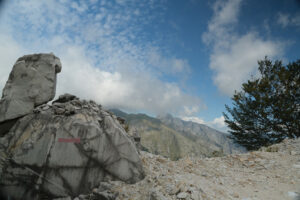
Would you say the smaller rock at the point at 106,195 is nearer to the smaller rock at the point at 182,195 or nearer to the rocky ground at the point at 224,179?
the rocky ground at the point at 224,179

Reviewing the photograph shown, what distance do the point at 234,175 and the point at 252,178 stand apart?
2.46 ft

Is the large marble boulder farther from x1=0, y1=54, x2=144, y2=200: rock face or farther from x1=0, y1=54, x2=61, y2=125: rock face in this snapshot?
x1=0, y1=54, x2=61, y2=125: rock face

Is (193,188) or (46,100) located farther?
(46,100)

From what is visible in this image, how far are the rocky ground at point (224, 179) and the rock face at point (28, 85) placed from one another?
5.18 m

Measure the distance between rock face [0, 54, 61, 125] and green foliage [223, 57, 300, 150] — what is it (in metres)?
22.0

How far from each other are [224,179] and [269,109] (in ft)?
55.6

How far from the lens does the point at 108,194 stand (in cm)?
489

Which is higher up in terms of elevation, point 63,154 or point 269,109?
point 269,109

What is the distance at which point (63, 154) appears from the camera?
5.53 m

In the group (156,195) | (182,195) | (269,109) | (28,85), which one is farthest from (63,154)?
(269,109)

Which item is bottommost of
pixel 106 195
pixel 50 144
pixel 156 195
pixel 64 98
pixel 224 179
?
pixel 106 195

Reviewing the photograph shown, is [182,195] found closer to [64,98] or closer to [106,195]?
[106,195]

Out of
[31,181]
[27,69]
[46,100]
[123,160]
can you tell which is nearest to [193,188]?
[123,160]

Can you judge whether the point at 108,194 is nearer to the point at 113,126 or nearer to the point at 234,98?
the point at 113,126
